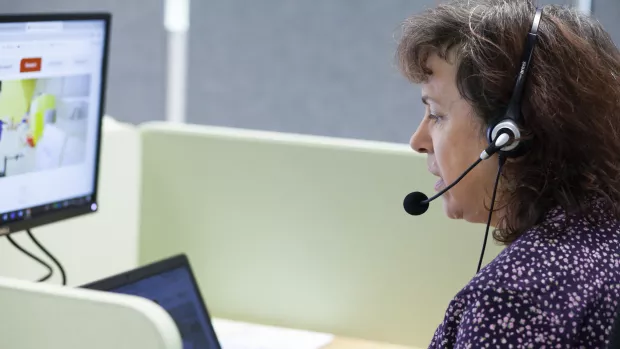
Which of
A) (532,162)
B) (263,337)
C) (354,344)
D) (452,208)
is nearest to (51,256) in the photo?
(263,337)

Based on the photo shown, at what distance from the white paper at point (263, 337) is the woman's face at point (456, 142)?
0.52 metres

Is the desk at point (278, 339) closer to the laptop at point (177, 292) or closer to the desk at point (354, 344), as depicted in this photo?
the desk at point (354, 344)

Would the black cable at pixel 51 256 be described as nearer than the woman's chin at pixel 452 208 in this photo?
No

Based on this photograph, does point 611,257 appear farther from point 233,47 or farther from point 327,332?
point 233,47

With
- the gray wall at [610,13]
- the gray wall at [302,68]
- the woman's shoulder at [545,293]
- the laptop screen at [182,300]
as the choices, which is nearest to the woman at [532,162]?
the woman's shoulder at [545,293]

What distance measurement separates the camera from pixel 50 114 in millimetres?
1319

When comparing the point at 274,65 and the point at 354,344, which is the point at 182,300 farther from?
the point at 274,65

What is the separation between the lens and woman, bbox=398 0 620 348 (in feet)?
2.72

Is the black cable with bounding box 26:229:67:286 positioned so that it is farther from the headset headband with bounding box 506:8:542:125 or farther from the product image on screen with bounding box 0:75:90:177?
the headset headband with bounding box 506:8:542:125

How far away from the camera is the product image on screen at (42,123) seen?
1.25m

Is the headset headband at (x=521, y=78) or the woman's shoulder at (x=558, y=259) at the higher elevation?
the headset headband at (x=521, y=78)

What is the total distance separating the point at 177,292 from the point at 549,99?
63cm

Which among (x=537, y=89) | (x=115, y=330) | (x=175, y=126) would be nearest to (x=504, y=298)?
(x=537, y=89)

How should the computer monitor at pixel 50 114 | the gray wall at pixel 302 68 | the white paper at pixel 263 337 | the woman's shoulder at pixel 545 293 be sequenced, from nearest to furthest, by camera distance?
the woman's shoulder at pixel 545 293, the computer monitor at pixel 50 114, the white paper at pixel 263 337, the gray wall at pixel 302 68
